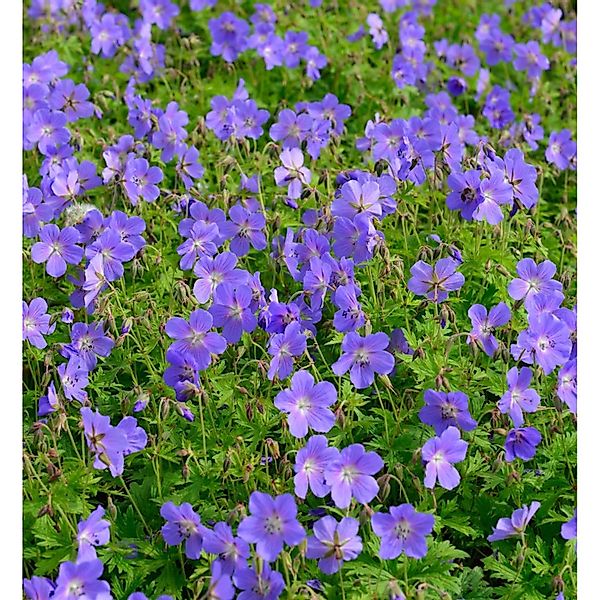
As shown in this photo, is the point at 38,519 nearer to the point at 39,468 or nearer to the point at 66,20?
the point at 39,468

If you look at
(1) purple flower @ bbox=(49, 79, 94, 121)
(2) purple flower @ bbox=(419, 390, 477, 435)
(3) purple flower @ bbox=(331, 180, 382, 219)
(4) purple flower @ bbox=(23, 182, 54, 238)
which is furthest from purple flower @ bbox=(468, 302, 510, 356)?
(1) purple flower @ bbox=(49, 79, 94, 121)

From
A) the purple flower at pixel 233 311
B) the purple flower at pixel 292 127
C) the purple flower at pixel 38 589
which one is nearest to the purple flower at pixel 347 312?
the purple flower at pixel 233 311

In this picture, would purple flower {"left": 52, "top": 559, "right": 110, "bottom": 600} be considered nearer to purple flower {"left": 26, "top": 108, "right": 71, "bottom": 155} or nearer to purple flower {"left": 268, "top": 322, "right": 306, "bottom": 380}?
purple flower {"left": 268, "top": 322, "right": 306, "bottom": 380}

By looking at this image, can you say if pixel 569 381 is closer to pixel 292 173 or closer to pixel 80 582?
pixel 292 173

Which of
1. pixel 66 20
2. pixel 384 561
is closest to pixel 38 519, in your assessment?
pixel 384 561

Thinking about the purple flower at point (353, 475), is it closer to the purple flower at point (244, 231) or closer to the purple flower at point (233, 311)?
the purple flower at point (233, 311)

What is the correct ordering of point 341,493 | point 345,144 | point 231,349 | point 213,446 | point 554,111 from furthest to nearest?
point 554,111
point 345,144
point 231,349
point 213,446
point 341,493
